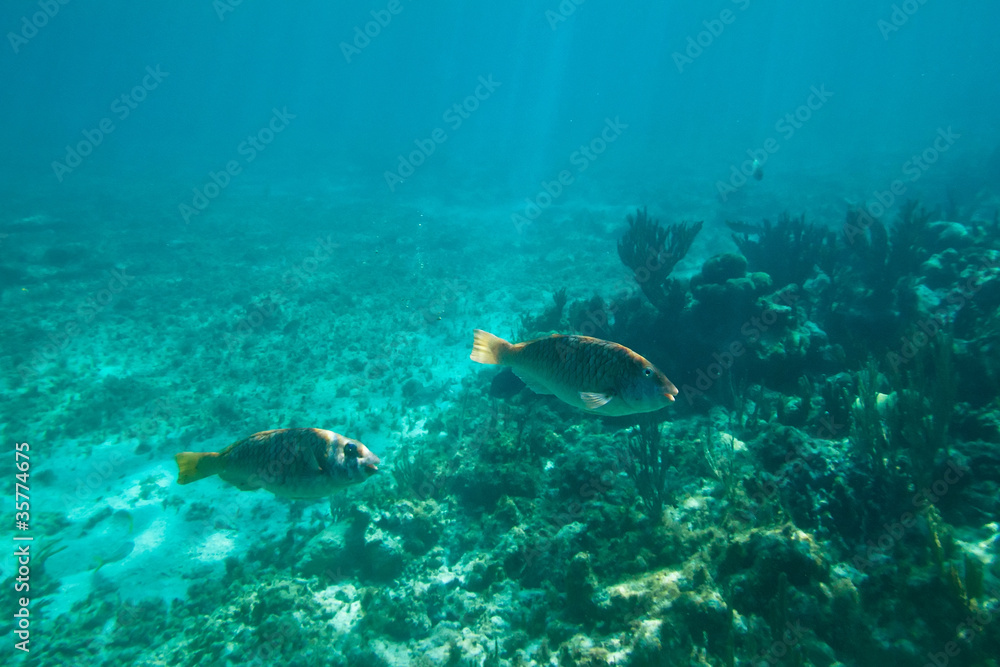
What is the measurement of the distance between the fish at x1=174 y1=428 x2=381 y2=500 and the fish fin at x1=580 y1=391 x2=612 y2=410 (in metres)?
1.55

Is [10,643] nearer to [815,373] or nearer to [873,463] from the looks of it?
[873,463]

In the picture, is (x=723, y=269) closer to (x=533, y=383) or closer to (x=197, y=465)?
(x=533, y=383)

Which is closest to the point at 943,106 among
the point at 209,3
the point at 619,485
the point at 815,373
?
the point at 815,373

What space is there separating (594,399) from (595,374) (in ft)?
0.70

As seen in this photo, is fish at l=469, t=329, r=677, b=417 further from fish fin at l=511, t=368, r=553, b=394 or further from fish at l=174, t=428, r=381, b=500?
fish at l=174, t=428, r=381, b=500

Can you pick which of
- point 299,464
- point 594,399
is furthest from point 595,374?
point 299,464

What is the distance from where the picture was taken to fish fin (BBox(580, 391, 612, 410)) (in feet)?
8.32

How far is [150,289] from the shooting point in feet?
50.0

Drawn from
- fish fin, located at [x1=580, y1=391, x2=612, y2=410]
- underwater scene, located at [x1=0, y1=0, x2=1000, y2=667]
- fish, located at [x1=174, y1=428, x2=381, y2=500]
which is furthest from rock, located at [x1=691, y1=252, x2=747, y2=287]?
fish, located at [x1=174, y1=428, x2=381, y2=500]

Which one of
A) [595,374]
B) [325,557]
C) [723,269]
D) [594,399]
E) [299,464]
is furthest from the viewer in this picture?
[723,269]

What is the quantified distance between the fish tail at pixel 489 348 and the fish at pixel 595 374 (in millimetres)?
50

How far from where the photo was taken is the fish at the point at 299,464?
10.1 ft

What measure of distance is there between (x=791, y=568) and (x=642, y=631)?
3.71 ft

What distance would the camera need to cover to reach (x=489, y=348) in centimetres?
319
